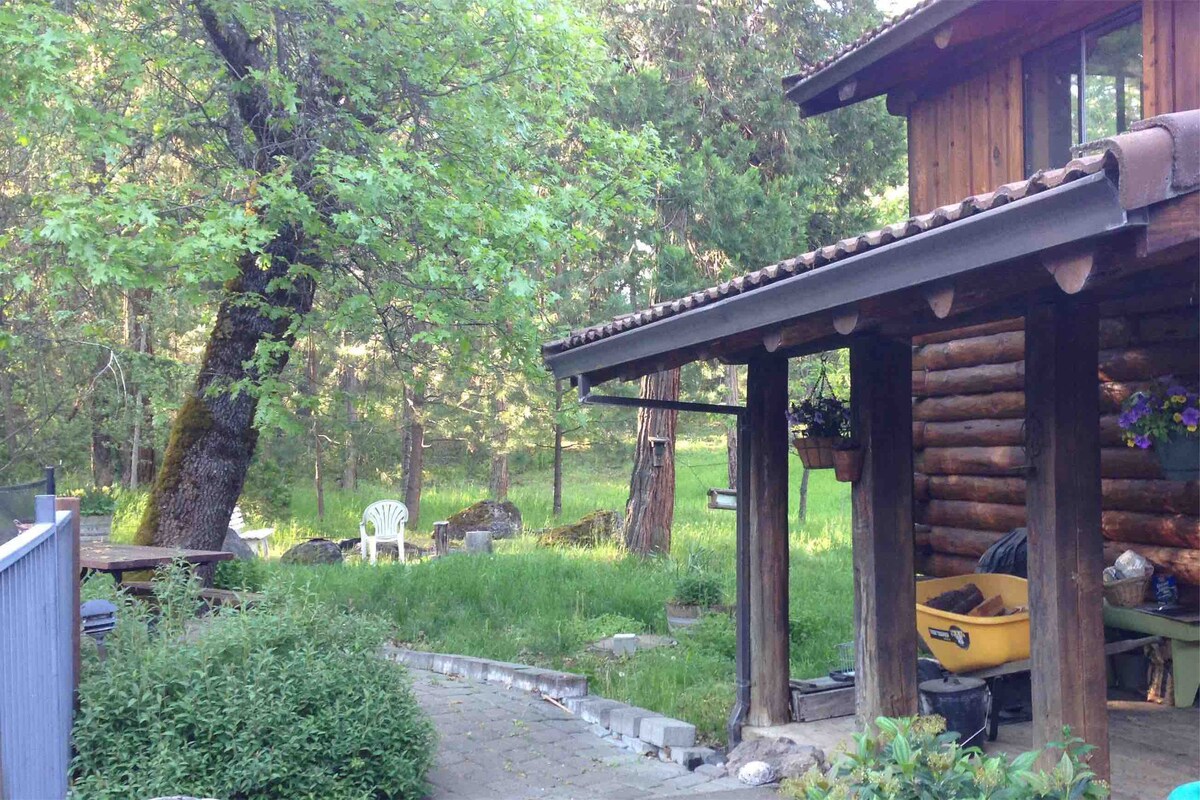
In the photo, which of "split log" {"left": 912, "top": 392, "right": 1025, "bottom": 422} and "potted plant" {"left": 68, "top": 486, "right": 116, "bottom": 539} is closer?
"split log" {"left": 912, "top": 392, "right": 1025, "bottom": 422}

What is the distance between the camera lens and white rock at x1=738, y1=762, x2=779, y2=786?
18.6 feet

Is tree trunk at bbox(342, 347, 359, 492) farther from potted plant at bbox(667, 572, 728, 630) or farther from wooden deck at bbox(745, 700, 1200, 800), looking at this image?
wooden deck at bbox(745, 700, 1200, 800)

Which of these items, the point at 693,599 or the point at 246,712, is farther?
the point at 693,599

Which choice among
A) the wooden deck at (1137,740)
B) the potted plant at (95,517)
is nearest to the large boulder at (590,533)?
the potted plant at (95,517)

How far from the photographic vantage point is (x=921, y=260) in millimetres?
3664

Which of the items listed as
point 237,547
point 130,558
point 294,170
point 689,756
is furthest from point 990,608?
point 237,547

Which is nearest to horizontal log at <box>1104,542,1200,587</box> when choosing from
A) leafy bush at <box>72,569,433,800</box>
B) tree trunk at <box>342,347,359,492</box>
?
leafy bush at <box>72,569,433,800</box>

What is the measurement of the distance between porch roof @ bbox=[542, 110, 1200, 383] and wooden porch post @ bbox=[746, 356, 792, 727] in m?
0.44

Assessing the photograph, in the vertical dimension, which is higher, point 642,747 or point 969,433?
point 969,433

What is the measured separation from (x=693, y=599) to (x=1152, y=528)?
15.5 feet

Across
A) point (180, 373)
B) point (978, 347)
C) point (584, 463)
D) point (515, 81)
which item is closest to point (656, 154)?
point (515, 81)

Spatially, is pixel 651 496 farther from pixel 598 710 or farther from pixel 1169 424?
pixel 1169 424

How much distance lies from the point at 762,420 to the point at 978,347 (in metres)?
2.35

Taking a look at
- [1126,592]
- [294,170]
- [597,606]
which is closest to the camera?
[1126,592]
